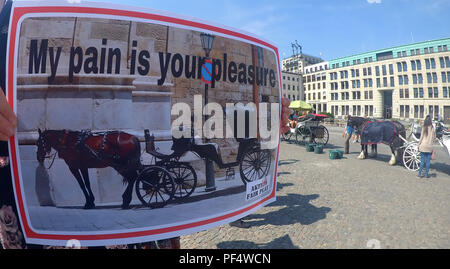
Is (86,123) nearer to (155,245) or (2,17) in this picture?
(2,17)

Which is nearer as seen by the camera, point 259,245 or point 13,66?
point 13,66

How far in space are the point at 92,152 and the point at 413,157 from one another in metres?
10.4

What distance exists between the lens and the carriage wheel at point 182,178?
113 centimetres

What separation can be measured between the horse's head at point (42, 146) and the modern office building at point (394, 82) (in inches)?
2310

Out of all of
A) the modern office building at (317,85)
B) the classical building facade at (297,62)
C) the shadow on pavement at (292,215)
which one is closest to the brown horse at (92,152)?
the shadow on pavement at (292,215)

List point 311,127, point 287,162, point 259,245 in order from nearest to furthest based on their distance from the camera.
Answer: point 259,245, point 287,162, point 311,127

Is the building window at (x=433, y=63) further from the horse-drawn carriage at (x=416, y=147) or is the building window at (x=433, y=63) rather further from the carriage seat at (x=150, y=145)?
the carriage seat at (x=150, y=145)

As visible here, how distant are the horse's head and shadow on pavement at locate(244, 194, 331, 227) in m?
3.70

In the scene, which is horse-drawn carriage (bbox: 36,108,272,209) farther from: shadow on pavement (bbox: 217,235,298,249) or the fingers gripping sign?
shadow on pavement (bbox: 217,235,298,249)

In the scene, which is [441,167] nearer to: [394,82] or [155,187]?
[155,187]

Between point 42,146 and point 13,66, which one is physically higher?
point 13,66

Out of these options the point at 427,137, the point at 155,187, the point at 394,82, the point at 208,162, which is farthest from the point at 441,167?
the point at 394,82

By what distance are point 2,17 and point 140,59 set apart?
2.13 feet

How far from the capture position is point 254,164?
55.5 inches
